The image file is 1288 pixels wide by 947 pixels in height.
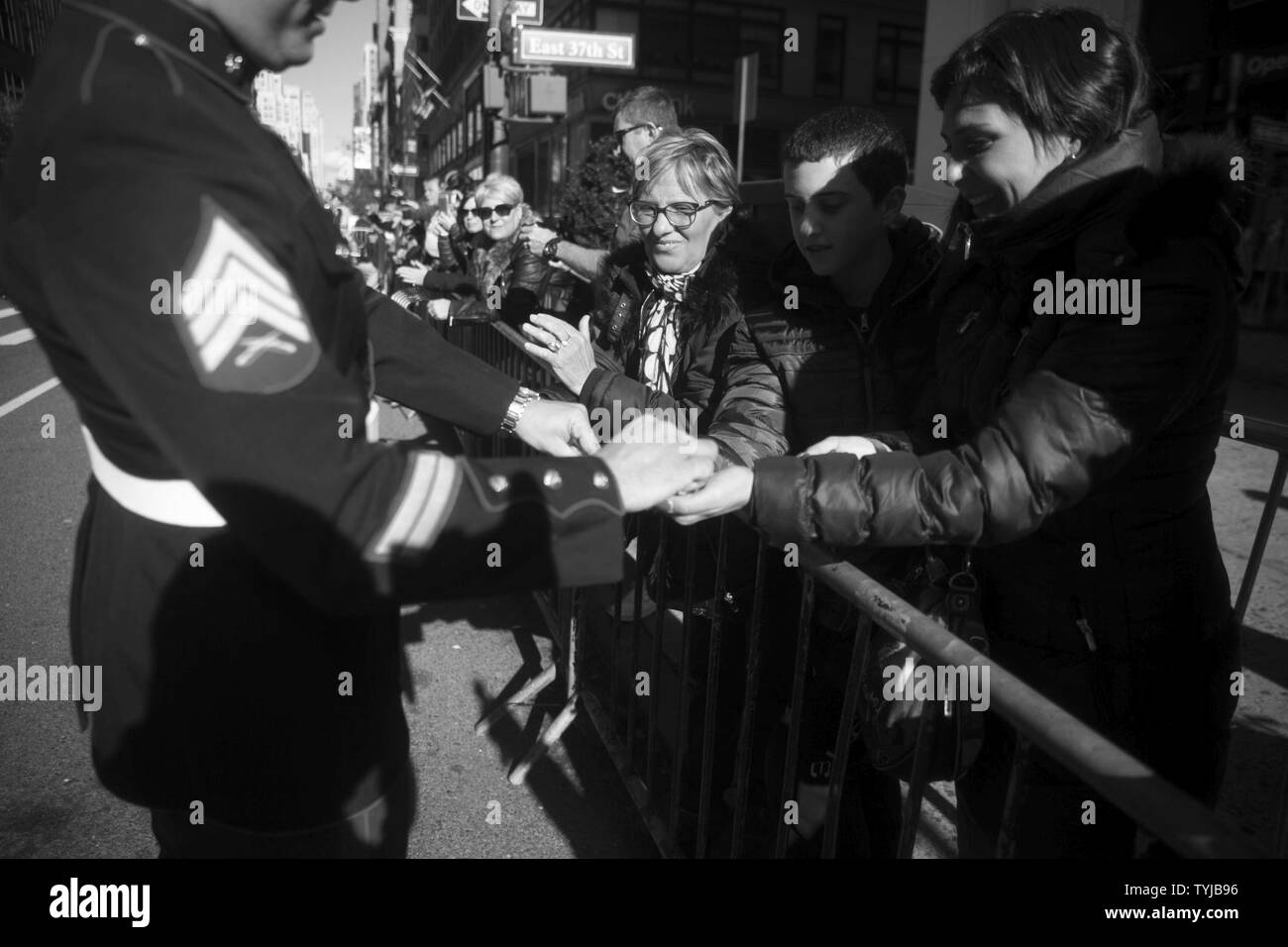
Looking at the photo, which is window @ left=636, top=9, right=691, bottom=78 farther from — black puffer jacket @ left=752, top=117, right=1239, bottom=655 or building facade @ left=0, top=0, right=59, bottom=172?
black puffer jacket @ left=752, top=117, right=1239, bottom=655

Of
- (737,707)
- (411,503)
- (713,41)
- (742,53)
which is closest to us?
(411,503)

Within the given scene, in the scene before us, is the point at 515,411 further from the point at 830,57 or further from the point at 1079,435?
the point at 830,57

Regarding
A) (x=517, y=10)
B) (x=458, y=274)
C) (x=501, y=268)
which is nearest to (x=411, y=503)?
(x=501, y=268)

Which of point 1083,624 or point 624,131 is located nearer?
point 1083,624

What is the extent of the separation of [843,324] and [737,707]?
3.83 ft

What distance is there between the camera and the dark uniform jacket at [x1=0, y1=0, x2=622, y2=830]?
0.99m

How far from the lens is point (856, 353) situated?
2.29 m

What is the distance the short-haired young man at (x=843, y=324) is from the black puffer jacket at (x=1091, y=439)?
1.40ft

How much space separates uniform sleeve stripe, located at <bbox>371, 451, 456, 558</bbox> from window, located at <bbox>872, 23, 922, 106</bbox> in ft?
103

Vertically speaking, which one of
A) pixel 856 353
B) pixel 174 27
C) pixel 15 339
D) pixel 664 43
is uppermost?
pixel 664 43

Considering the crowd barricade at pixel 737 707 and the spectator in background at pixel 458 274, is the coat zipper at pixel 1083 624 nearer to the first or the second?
the crowd barricade at pixel 737 707

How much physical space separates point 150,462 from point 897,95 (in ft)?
106

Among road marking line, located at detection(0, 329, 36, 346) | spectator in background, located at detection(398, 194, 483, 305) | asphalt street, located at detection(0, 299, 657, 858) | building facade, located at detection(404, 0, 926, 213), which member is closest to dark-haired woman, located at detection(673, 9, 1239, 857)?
asphalt street, located at detection(0, 299, 657, 858)
